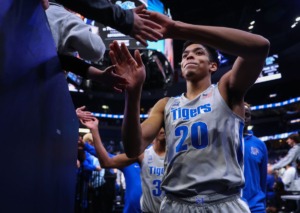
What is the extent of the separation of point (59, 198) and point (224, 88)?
120 cm

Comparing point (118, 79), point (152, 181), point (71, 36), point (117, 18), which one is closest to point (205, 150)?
point (118, 79)

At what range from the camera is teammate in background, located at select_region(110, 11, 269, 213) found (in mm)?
1867

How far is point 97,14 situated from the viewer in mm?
1589

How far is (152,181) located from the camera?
3.57 metres

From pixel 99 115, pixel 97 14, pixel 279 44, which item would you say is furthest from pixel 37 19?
pixel 99 115

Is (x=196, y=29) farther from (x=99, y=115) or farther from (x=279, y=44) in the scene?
(x=99, y=115)

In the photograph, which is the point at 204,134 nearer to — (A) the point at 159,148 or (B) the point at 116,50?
(B) the point at 116,50

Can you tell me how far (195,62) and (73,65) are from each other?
87 centimetres

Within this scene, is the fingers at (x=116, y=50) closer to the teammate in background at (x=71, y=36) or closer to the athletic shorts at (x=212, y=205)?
the teammate in background at (x=71, y=36)

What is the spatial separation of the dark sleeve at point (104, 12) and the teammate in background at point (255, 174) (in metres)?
2.47

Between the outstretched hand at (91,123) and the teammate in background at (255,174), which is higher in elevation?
the outstretched hand at (91,123)

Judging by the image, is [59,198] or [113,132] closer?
[59,198]

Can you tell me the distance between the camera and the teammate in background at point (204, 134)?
1.87m

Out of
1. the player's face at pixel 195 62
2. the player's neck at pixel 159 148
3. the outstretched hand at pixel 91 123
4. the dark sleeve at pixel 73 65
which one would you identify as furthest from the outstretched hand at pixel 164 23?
the player's neck at pixel 159 148
